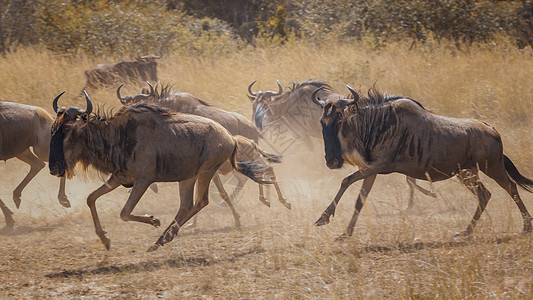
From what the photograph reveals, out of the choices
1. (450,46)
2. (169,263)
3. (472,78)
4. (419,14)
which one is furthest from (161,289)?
(419,14)

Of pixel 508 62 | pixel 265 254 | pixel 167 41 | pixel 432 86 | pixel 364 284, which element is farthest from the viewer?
pixel 167 41

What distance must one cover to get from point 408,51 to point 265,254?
884 centimetres

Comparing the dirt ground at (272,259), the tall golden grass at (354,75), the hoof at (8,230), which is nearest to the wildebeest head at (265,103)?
the tall golden grass at (354,75)

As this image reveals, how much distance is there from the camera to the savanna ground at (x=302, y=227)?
170 inches

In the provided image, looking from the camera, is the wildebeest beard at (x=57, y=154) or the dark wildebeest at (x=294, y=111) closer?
the wildebeest beard at (x=57, y=154)

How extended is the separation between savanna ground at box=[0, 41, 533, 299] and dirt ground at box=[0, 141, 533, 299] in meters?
0.02

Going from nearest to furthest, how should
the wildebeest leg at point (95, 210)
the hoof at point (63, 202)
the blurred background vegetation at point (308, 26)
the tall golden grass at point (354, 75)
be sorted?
the wildebeest leg at point (95, 210)
the hoof at point (63, 202)
the tall golden grass at point (354, 75)
the blurred background vegetation at point (308, 26)

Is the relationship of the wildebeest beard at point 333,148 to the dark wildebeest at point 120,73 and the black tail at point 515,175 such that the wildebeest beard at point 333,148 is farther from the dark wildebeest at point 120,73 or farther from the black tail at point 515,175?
the dark wildebeest at point 120,73

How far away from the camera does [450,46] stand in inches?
536

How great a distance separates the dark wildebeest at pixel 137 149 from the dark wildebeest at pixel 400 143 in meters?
1.11

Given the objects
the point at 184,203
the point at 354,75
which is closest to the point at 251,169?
the point at 184,203

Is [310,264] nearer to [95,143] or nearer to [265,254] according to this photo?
[265,254]

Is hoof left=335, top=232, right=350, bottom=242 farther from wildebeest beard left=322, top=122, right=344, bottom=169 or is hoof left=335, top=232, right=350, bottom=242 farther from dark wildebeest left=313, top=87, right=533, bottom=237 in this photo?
wildebeest beard left=322, top=122, right=344, bottom=169

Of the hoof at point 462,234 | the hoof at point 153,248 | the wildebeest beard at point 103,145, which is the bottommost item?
the hoof at point 153,248
